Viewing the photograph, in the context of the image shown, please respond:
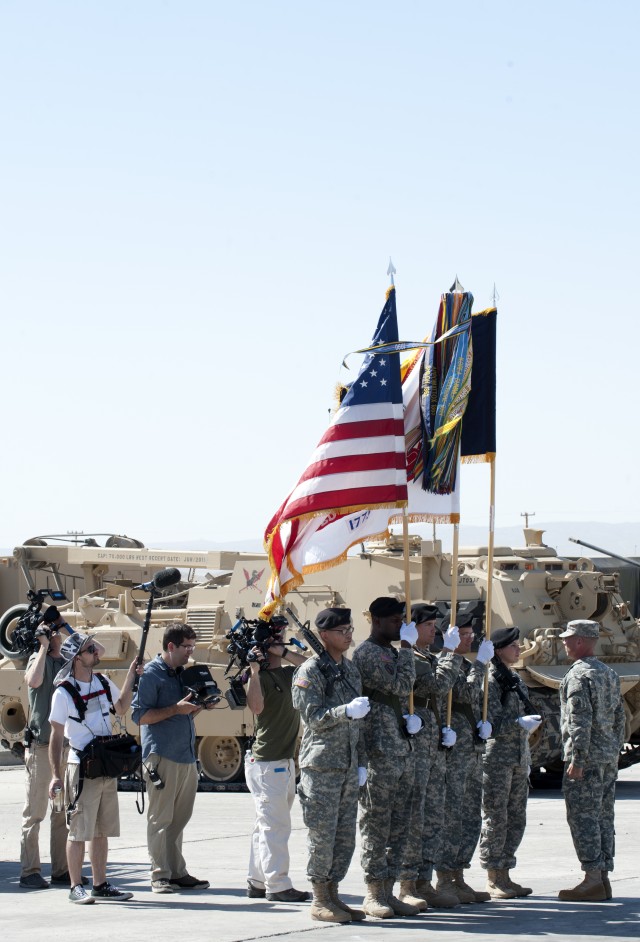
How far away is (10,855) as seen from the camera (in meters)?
12.3

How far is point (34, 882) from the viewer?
10.2 meters

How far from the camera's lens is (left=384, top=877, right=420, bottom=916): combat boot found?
8852 mm

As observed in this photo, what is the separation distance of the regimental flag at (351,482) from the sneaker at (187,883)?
1.80 m

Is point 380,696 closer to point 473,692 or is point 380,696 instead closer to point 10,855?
point 473,692

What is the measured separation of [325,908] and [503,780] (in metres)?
1.63

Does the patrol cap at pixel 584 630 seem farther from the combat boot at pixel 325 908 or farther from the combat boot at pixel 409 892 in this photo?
the combat boot at pixel 325 908

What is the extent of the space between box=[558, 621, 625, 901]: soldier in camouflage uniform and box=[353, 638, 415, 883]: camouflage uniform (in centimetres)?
108

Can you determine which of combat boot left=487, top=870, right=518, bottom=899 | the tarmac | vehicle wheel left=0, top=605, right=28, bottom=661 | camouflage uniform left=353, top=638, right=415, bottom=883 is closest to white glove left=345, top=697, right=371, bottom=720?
camouflage uniform left=353, top=638, right=415, bottom=883

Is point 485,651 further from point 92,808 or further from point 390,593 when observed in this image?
point 390,593

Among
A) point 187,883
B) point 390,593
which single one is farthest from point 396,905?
point 390,593

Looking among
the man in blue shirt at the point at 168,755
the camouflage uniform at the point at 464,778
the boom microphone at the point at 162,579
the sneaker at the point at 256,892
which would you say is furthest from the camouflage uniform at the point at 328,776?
the boom microphone at the point at 162,579

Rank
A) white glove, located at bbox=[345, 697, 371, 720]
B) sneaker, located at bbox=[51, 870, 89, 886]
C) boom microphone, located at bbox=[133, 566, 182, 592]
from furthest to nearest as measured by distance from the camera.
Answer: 1. boom microphone, located at bbox=[133, 566, 182, 592]
2. sneaker, located at bbox=[51, 870, 89, 886]
3. white glove, located at bbox=[345, 697, 371, 720]

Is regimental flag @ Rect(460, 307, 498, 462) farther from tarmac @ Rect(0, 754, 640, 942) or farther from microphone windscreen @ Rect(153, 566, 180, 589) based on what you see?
tarmac @ Rect(0, 754, 640, 942)

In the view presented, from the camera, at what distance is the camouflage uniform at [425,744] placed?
9.13 m
